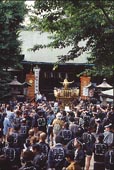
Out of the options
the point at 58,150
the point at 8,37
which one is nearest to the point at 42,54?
the point at 8,37

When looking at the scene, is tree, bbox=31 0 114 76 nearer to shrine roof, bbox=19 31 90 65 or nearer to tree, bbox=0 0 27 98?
tree, bbox=0 0 27 98

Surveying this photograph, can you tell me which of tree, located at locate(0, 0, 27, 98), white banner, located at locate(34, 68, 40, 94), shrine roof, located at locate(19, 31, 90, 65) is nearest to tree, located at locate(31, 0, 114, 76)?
tree, located at locate(0, 0, 27, 98)

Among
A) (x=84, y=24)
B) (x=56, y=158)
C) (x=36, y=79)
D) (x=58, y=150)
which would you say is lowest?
(x=56, y=158)

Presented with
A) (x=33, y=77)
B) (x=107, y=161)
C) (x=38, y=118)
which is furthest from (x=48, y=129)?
(x=33, y=77)

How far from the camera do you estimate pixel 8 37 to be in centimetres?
3703

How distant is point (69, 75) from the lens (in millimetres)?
45875

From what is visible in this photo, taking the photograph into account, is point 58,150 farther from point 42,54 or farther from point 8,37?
point 42,54

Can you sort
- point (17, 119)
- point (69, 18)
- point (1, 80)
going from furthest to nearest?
point (1, 80)
point (17, 119)
point (69, 18)

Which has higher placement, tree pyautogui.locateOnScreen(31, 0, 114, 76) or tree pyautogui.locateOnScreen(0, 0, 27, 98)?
tree pyautogui.locateOnScreen(0, 0, 27, 98)

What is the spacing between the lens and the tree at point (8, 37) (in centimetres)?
3620

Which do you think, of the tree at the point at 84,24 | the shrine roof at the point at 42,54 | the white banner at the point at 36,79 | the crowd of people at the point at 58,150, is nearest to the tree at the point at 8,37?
the white banner at the point at 36,79

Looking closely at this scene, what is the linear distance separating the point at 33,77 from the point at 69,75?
482cm

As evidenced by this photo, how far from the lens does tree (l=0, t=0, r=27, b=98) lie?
36.2 meters

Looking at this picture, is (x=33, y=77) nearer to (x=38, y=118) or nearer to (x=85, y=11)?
(x=38, y=118)
